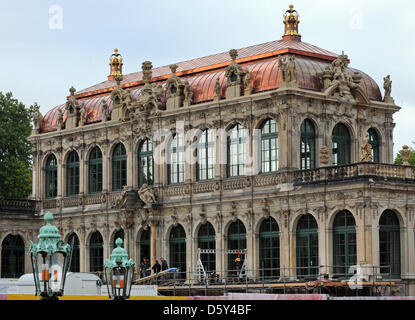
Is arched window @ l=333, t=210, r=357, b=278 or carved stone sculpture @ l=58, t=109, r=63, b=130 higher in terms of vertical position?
carved stone sculpture @ l=58, t=109, r=63, b=130

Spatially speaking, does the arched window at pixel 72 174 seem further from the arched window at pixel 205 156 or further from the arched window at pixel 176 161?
the arched window at pixel 205 156

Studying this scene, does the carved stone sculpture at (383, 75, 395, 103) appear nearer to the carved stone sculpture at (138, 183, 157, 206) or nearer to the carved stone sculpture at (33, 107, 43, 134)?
the carved stone sculpture at (138, 183, 157, 206)

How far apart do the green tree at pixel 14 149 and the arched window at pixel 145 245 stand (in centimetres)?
1991

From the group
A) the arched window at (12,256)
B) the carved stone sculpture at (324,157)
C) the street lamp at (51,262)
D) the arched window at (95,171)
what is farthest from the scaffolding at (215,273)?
the street lamp at (51,262)

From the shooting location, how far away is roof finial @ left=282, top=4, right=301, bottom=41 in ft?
199

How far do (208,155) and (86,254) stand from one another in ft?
37.7

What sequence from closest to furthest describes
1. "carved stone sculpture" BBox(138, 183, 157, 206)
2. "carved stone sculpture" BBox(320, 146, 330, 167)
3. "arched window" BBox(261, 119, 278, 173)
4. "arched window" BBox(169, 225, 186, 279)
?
"carved stone sculpture" BBox(320, 146, 330, 167)
"arched window" BBox(261, 119, 278, 173)
"arched window" BBox(169, 225, 186, 279)
"carved stone sculpture" BBox(138, 183, 157, 206)

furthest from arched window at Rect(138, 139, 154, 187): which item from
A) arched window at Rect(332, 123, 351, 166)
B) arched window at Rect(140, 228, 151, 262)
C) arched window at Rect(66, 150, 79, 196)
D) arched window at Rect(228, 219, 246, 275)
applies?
arched window at Rect(332, 123, 351, 166)

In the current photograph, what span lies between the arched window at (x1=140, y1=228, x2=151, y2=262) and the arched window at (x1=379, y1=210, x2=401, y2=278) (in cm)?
1550

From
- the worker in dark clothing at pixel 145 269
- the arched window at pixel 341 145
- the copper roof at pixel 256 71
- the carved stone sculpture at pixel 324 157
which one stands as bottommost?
the worker in dark clothing at pixel 145 269

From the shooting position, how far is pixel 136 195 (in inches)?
2346

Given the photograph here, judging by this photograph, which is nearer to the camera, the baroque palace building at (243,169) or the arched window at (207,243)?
the baroque palace building at (243,169)

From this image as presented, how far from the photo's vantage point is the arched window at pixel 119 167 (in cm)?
6222
